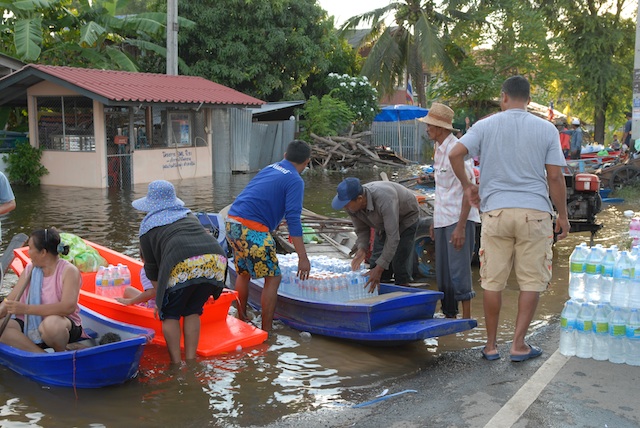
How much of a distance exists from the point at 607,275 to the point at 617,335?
0.51 m

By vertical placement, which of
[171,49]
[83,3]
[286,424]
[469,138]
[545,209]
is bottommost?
[286,424]

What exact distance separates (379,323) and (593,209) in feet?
20.0

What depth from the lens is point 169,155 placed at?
2217cm

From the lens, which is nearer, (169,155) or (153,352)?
(153,352)

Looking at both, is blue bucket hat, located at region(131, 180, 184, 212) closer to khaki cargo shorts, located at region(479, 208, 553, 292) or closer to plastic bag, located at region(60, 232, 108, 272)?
plastic bag, located at region(60, 232, 108, 272)

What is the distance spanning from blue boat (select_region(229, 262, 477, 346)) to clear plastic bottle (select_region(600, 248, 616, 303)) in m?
1.04

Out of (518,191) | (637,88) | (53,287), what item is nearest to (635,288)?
(518,191)

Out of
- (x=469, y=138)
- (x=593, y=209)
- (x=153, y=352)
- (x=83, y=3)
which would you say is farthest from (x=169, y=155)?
(x=469, y=138)

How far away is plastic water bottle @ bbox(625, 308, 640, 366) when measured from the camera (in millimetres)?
5242

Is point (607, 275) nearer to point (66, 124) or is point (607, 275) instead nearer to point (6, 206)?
point (6, 206)

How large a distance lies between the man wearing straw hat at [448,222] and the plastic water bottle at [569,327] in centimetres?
113

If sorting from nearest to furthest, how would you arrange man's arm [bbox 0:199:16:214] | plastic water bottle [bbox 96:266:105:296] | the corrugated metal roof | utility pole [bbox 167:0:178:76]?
man's arm [bbox 0:199:16:214] → plastic water bottle [bbox 96:266:105:296] → the corrugated metal roof → utility pole [bbox 167:0:178:76]

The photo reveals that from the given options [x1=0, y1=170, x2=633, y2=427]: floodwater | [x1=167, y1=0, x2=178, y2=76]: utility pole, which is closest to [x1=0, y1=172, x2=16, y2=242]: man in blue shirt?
[x1=0, y1=170, x2=633, y2=427]: floodwater

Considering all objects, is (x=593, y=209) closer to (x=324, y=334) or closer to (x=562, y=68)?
(x=324, y=334)
